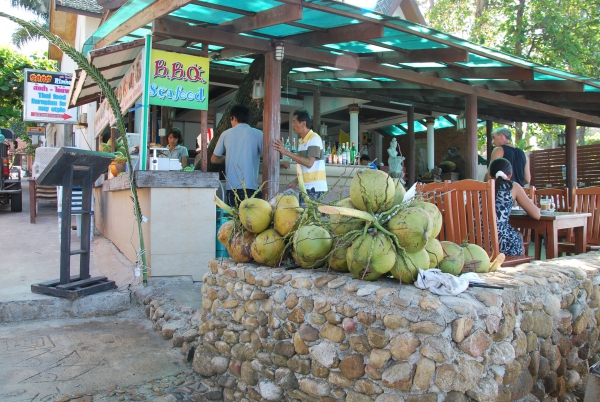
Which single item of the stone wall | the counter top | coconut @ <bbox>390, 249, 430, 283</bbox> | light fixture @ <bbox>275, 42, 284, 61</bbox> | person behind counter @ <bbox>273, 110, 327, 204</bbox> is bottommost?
the stone wall

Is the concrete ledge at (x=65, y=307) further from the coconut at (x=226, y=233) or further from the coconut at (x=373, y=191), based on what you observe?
the coconut at (x=373, y=191)

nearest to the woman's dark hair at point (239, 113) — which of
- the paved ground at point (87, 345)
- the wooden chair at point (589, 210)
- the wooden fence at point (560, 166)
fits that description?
the paved ground at point (87, 345)

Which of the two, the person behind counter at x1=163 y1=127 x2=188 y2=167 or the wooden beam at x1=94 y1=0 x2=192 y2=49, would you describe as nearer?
the wooden beam at x1=94 y1=0 x2=192 y2=49

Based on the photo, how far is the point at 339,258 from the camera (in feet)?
8.52

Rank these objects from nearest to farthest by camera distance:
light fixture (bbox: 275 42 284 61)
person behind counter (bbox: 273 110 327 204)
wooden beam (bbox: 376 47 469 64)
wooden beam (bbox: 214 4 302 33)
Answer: wooden beam (bbox: 214 4 302 33), person behind counter (bbox: 273 110 327 204), light fixture (bbox: 275 42 284 61), wooden beam (bbox: 376 47 469 64)

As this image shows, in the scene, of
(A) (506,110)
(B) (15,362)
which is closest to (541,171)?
(A) (506,110)

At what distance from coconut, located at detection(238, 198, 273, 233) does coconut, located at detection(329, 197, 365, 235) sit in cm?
46

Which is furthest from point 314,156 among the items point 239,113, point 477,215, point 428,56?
point 428,56

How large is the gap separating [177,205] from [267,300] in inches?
99.7

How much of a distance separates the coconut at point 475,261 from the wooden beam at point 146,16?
10.7 feet

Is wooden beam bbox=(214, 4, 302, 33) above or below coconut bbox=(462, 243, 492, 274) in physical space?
above

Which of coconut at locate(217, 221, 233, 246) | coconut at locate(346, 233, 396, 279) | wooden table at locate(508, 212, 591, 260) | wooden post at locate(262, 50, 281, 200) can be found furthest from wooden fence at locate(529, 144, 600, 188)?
coconut at locate(346, 233, 396, 279)

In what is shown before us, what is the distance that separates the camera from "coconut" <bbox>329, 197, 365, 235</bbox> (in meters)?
2.48

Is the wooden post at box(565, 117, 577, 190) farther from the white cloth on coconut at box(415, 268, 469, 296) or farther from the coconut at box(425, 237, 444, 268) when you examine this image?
the white cloth on coconut at box(415, 268, 469, 296)
